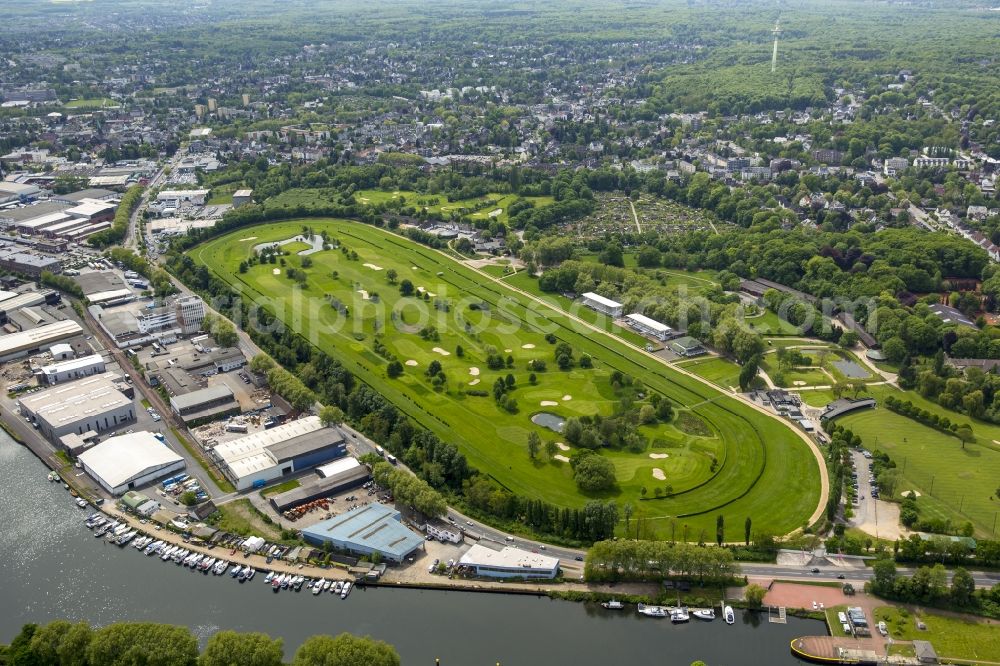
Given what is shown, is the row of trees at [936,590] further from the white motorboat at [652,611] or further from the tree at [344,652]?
the tree at [344,652]

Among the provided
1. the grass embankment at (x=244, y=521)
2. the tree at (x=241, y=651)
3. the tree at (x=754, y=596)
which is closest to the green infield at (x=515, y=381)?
the tree at (x=754, y=596)

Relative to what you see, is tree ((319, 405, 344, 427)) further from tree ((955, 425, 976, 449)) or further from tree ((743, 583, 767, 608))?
tree ((955, 425, 976, 449))

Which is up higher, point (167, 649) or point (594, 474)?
point (167, 649)

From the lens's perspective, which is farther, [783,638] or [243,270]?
[243,270]

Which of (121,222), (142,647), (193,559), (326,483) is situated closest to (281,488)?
(326,483)

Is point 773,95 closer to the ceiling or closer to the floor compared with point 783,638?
closer to the ceiling

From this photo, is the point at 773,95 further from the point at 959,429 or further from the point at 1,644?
the point at 1,644

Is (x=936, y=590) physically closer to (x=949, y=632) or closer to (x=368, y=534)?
(x=949, y=632)

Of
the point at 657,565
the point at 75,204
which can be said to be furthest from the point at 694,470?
the point at 75,204
